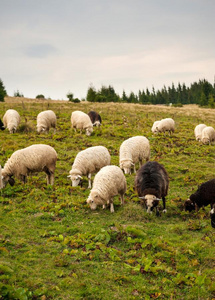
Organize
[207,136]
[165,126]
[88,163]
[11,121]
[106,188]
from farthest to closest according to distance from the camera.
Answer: [165,126], [207,136], [11,121], [88,163], [106,188]

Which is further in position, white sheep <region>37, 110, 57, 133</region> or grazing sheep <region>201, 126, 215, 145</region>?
grazing sheep <region>201, 126, 215, 145</region>

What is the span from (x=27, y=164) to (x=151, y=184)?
5841mm

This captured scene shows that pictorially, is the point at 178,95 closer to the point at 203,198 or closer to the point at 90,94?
the point at 90,94

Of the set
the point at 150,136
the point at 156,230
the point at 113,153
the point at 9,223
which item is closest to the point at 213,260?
the point at 156,230

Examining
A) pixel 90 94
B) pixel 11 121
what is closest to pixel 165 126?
pixel 11 121

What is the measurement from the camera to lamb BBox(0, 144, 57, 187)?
12617mm

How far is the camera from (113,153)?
18.5 m

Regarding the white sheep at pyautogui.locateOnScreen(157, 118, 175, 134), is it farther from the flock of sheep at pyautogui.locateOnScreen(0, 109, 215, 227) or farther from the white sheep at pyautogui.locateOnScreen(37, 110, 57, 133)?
the white sheep at pyautogui.locateOnScreen(37, 110, 57, 133)

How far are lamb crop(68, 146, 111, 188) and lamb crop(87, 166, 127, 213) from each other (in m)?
2.07

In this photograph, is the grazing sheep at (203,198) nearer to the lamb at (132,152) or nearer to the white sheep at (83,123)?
the lamb at (132,152)

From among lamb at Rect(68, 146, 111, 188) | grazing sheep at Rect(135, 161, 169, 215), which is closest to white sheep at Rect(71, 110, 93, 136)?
lamb at Rect(68, 146, 111, 188)

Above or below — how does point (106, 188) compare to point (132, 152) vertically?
below

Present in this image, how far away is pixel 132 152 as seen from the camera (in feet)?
51.3

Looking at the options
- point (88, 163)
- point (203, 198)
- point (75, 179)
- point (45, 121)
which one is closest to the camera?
point (203, 198)
